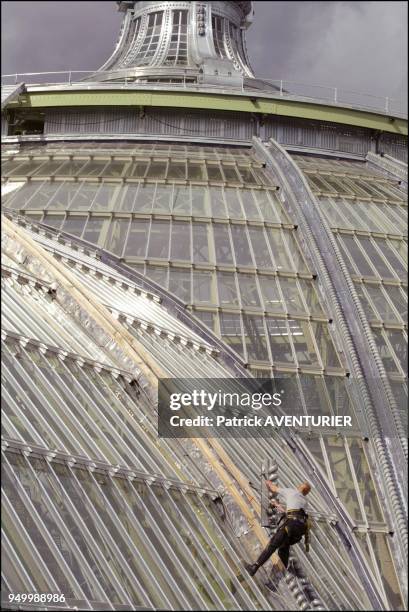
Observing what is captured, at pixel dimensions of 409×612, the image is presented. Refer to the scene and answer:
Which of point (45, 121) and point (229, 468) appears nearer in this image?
point (229, 468)

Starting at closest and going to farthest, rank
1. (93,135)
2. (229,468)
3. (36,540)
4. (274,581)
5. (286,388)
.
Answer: (36,540), (274,581), (229,468), (286,388), (93,135)

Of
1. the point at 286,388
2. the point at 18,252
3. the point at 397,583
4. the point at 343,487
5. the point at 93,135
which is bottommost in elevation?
the point at 397,583

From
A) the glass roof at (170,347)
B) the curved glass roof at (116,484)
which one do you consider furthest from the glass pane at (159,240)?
the curved glass roof at (116,484)

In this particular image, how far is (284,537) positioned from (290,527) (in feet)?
0.98

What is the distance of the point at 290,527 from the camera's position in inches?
848

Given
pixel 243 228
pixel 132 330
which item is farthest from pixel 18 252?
pixel 243 228

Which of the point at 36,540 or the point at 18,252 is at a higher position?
the point at 18,252

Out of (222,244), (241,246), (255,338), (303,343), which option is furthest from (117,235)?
(303,343)

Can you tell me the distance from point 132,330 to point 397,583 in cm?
883

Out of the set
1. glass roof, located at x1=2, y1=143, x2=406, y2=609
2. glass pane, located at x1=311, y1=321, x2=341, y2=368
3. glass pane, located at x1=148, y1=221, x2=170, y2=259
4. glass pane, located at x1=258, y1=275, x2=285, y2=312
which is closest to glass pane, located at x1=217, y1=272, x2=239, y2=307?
glass roof, located at x1=2, y1=143, x2=406, y2=609

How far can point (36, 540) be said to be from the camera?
748 inches

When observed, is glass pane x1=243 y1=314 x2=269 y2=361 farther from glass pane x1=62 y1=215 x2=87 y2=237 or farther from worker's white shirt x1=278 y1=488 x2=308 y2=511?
worker's white shirt x1=278 y1=488 x2=308 y2=511

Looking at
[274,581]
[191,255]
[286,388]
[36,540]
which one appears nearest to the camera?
[36,540]

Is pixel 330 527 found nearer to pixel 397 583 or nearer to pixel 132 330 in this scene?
pixel 397 583
